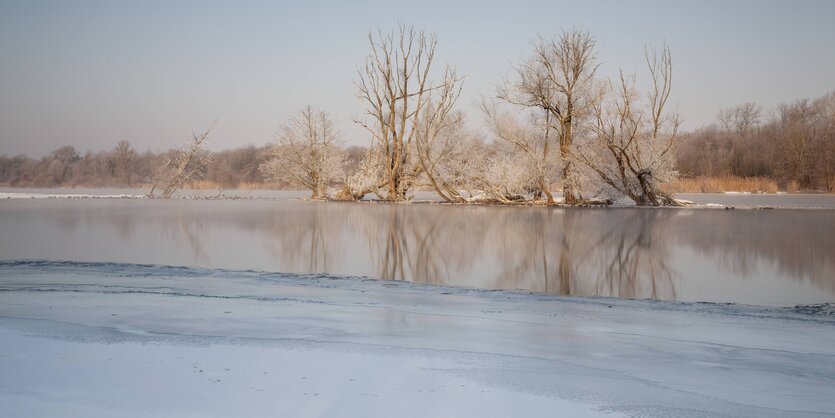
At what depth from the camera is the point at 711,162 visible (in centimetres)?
6162

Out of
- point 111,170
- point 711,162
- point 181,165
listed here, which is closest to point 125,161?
point 111,170

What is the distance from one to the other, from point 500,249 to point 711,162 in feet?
185

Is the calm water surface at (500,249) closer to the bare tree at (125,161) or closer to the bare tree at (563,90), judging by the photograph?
the bare tree at (563,90)

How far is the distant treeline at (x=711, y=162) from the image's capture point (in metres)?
49.6

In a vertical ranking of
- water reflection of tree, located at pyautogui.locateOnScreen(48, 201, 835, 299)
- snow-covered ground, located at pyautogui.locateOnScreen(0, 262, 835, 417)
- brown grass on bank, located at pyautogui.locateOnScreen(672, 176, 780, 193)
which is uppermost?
brown grass on bank, located at pyautogui.locateOnScreen(672, 176, 780, 193)

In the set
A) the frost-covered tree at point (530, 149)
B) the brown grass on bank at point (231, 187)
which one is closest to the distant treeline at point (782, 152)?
the frost-covered tree at point (530, 149)

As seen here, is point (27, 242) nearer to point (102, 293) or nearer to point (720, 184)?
point (102, 293)

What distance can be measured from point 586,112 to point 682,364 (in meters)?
22.4

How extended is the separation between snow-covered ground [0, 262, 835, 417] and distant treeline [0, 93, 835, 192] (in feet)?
138

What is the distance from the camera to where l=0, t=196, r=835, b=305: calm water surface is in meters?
8.38

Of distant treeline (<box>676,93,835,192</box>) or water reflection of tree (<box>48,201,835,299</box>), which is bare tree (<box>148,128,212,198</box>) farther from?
distant treeline (<box>676,93,835,192</box>)

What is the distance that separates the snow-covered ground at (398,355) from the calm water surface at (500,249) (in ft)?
4.52

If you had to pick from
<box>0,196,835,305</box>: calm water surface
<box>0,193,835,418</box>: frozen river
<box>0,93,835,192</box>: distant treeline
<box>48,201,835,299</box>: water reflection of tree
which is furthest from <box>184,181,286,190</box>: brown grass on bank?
<box>0,193,835,418</box>: frozen river

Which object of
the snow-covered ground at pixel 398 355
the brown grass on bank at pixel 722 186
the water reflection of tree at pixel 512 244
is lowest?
the snow-covered ground at pixel 398 355
